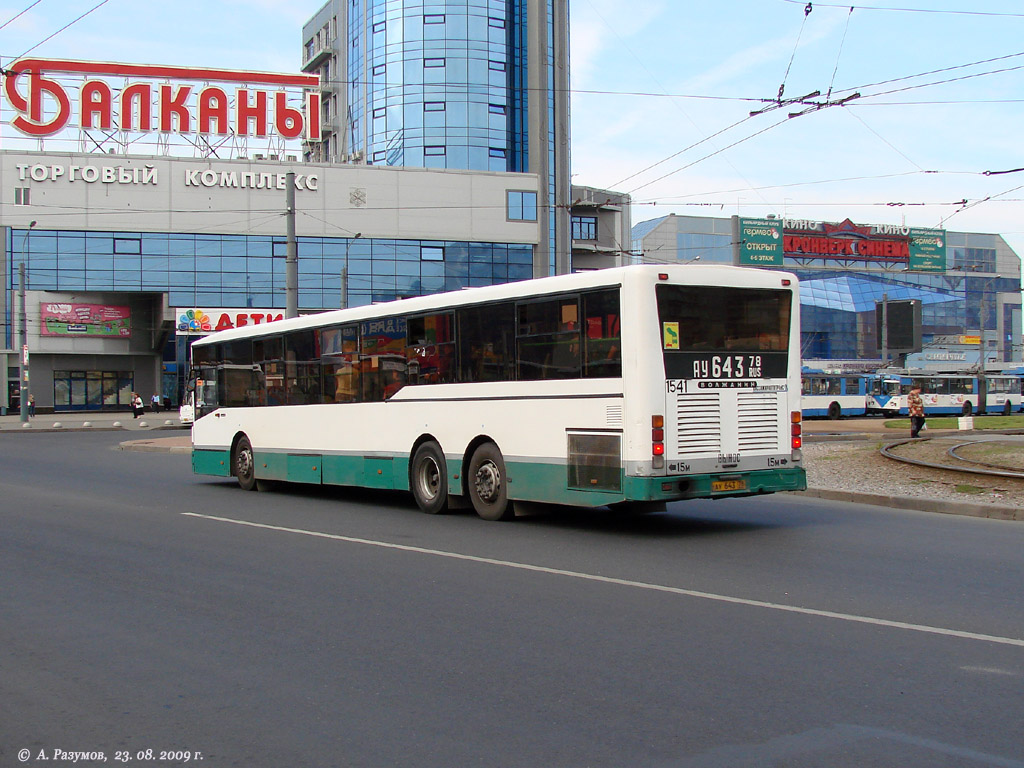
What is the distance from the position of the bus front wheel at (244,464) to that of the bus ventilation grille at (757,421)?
31.7 feet

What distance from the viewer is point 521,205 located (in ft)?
226

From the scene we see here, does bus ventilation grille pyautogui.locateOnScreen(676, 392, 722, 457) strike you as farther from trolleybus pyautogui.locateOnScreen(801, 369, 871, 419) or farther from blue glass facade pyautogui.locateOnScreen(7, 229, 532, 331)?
blue glass facade pyautogui.locateOnScreen(7, 229, 532, 331)

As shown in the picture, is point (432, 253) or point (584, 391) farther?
point (432, 253)

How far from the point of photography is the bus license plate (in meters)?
11.4

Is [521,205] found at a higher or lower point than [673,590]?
higher

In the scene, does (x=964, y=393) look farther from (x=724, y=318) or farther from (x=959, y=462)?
(x=724, y=318)

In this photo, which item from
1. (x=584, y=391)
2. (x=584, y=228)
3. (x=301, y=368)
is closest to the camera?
(x=584, y=391)

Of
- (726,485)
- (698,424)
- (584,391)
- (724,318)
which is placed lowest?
(726,485)

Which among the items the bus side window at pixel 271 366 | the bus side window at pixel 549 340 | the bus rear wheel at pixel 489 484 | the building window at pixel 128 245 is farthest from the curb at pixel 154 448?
the building window at pixel 128 245

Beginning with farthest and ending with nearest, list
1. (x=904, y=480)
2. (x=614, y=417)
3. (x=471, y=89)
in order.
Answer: (x=471, y=89) → (x=904, y=480) → (x=614, y=417)

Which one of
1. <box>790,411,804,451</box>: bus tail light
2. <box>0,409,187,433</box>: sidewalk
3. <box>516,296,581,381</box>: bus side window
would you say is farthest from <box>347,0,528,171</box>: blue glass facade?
<box>790,411,804,451</box>: bus tail light

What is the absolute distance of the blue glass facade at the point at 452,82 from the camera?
73.0 metres

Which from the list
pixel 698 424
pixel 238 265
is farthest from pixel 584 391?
pixel 238 265

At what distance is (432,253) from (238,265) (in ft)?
39.7
